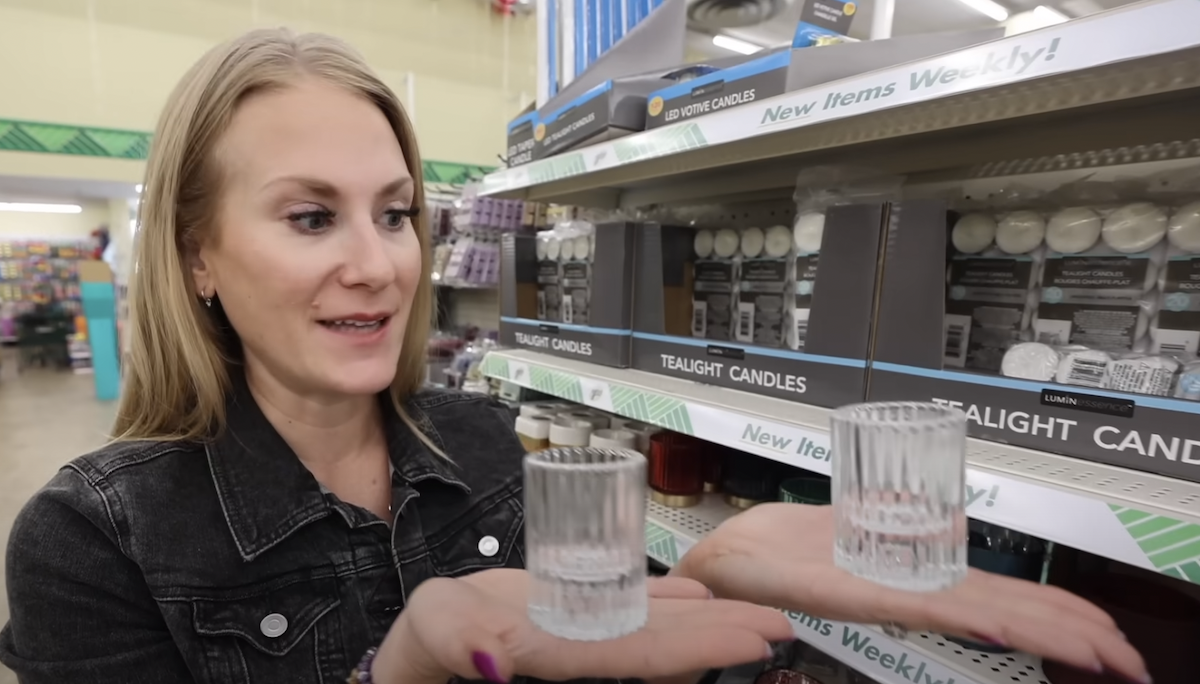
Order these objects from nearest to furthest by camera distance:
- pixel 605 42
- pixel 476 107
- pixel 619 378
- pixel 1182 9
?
pixel 1182 9, pixel 619 378, pixel 605 42, pixel 476 107

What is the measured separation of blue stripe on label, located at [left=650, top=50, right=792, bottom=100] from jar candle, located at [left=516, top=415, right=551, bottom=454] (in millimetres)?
774

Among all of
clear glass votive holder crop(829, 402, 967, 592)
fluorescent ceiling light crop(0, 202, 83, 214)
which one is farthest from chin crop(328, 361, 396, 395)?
fluorescent ceiling light crop(0, 202, 83, 214)

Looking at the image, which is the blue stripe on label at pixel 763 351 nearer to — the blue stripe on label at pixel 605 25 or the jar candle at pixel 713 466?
the jar candle at pixel 713 466

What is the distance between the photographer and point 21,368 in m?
Result: 8.34

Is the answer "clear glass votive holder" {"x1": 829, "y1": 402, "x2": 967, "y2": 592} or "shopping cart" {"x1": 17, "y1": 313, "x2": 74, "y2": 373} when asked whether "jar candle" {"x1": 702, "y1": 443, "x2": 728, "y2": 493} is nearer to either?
"clear glass votive holder" {"x1": 829, "y1": 402, "x2": 967, "y2": 592}

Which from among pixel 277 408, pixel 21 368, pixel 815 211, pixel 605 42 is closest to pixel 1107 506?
pixel 815 211

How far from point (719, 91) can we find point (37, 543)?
1025 mm

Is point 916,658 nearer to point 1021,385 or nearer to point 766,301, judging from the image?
point 1021,385

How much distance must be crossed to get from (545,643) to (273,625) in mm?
447

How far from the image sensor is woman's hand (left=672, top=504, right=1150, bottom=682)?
347 millimetres

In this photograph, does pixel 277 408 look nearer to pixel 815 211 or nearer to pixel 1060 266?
pixel 815 211

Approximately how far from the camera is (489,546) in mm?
816

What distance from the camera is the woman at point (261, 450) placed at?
0.63 metres

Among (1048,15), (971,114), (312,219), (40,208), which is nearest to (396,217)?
(312,219)
